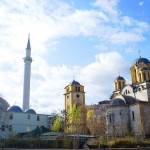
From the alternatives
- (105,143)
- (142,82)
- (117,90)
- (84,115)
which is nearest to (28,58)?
(84,115)

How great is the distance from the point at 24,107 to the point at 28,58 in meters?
10.8

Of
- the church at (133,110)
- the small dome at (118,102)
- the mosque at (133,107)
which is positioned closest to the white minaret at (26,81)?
the mosque at (133,107)

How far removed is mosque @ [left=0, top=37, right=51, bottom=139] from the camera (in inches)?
1882

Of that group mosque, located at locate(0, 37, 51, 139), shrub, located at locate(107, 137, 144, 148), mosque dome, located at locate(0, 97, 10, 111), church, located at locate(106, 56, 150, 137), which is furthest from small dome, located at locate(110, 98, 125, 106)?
mosque dome, located at locate(0, 97, 10, 111)

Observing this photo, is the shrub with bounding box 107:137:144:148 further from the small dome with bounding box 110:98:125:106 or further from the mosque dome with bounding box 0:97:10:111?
the mosque dome with bounding box 0:97:10:111

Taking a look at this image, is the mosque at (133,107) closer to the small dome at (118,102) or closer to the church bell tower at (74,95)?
the small dome at (118,102)

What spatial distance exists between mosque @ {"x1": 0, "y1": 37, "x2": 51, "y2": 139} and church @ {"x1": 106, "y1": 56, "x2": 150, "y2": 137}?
17.5 metres

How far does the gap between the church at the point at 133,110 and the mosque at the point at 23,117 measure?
17454mm

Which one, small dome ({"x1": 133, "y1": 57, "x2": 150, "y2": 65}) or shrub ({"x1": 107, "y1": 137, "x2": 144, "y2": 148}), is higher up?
small dome ({"x1": 133, "y1": 57, "x2": 150, "y2": 65})

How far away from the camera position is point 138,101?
37125mm

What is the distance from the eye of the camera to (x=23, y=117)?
50.3m

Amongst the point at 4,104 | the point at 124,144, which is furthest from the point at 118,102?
the point at 4,104

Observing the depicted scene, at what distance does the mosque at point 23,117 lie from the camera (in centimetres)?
4779

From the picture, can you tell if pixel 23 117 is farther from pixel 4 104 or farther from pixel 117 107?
pixel 117 107
